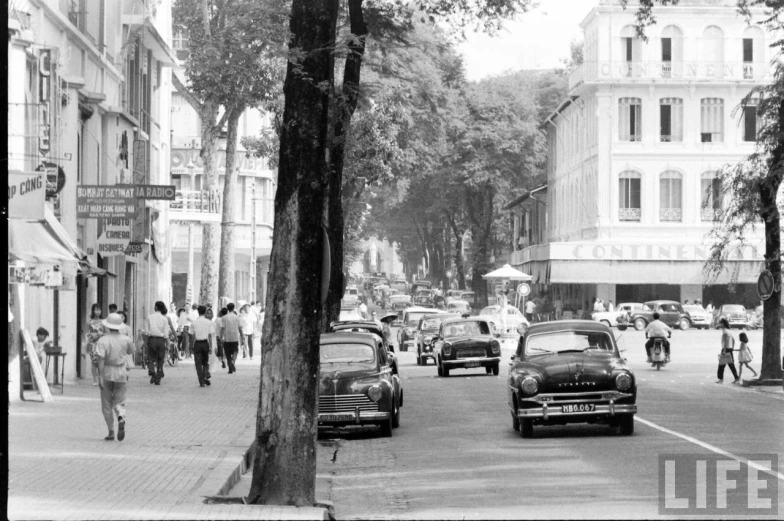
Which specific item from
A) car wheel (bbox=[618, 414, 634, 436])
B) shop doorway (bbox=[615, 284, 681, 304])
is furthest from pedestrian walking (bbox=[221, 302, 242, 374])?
shop doorway (bbox=[615, 284, 681, 304])

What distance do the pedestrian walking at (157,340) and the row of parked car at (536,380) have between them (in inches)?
327

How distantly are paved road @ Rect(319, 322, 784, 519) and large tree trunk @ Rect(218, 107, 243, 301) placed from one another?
16.3m

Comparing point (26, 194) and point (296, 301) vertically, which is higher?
point (26, 194)

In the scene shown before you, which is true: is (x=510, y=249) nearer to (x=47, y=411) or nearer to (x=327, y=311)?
(x=327, y=311)

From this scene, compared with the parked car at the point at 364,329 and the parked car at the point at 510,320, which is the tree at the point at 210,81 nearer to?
the parked car at the point at 364,329

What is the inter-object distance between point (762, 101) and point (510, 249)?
84.9 meters

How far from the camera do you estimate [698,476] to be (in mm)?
14477

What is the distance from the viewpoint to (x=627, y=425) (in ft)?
63.0

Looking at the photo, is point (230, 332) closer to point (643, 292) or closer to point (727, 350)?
point (727, 350)

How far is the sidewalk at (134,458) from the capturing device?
12.0 metres

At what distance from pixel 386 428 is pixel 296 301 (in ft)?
28.1

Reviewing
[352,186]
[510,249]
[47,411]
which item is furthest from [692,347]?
[510,249]

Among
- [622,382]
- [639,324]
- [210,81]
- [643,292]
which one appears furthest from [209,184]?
[643,292]

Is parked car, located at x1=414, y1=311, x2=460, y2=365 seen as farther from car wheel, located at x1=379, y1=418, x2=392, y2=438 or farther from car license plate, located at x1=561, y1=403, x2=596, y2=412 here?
car license plate, located at x1=561, y1=403, x2=596, y2=412
